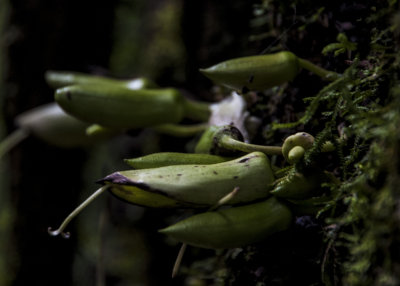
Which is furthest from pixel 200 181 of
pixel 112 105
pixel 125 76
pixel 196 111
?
pixel 125 76

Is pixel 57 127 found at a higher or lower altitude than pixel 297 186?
lower

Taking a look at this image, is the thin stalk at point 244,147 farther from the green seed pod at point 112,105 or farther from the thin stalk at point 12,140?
the thin stalk at point 12,140

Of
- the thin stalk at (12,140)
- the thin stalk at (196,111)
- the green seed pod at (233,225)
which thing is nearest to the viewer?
the green seed pod at (233,225)

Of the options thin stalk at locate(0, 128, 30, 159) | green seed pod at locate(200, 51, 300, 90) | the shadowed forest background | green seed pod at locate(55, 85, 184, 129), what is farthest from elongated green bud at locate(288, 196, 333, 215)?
thin stalk at locate(0, 128, 30, 159)

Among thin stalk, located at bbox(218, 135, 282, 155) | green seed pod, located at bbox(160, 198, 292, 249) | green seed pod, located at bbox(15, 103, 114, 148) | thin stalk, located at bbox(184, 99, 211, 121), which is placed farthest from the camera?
green seed pod, located at bbox(15, 103, 114, 148)

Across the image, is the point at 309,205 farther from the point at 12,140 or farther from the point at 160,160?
the point at 12,140

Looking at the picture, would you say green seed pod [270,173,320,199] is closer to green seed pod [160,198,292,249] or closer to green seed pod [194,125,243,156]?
green seed pod [160,198,292,249]

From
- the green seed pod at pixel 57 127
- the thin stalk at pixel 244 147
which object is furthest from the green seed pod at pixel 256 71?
the green seed pod at pixel 57 127
